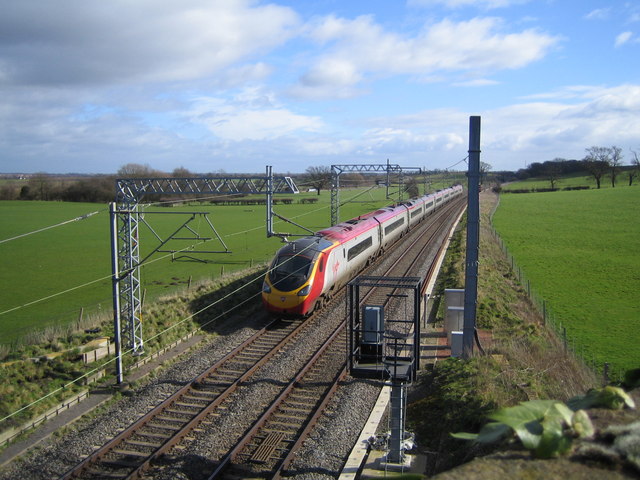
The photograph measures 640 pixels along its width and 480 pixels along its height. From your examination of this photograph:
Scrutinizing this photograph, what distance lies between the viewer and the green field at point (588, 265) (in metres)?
21.0

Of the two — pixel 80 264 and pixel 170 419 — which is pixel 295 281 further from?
pixel 80 264

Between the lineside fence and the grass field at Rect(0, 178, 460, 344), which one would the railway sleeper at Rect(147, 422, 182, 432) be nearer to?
the grass field at Rect(0, 178, 460, 344)

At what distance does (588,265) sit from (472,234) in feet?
87.3

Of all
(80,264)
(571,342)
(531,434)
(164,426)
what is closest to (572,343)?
(571,342)

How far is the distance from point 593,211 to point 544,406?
74483 mm

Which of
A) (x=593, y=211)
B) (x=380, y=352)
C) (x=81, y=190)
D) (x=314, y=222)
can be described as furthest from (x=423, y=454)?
(x=81, y=190)

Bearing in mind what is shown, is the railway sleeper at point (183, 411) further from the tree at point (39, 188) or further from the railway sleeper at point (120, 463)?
the tree at point (39, 188)

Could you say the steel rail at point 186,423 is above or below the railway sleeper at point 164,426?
above

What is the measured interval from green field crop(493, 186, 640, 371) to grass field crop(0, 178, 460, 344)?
50.6 ft

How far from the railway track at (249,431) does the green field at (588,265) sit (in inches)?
424

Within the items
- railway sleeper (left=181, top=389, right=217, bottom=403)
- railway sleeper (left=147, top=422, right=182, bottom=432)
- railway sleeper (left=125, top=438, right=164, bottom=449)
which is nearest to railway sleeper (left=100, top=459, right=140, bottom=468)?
railway sleeper (left=125, top=438, right=164, bottom=449)

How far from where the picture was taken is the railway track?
32.3 ft

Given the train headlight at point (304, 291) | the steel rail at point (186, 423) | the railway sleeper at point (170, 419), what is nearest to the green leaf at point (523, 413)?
the steel rail at point (186, 423)

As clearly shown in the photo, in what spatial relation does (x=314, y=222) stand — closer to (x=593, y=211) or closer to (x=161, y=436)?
(x=593, y=211)
